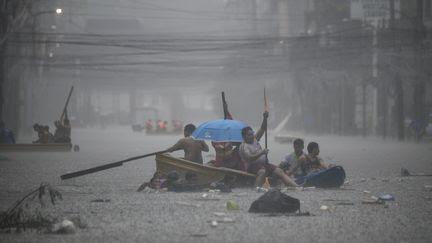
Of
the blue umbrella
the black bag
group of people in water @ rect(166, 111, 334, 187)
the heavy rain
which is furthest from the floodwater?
the blue umbrella

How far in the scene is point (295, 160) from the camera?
58.5 ft

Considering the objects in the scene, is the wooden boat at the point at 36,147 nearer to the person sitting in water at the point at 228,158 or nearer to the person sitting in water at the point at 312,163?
the person sitting in water at the point at 228,158

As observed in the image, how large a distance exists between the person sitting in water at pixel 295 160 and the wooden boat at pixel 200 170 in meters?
0.80

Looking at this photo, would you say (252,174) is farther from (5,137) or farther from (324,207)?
(5,137)

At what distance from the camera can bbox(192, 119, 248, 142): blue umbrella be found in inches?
746

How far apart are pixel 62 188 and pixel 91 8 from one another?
141 meters

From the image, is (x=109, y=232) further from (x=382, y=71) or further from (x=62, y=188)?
(x=382, y=71)

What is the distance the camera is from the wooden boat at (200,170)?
17266 millimetres

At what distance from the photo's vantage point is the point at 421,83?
4806cm

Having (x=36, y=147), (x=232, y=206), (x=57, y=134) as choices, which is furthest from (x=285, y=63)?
(x=232, y=206)

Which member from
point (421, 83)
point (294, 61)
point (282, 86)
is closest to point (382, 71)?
point (421, 83)

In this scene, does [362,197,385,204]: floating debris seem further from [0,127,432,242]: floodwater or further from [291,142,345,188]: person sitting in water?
[291,142,345,188]: person sitting in water

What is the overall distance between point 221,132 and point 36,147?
17405mm

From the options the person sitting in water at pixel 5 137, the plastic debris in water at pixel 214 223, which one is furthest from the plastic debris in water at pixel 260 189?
the person sitting in water at pixel 5 137
